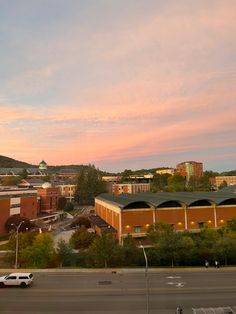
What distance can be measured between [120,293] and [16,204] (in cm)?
5639

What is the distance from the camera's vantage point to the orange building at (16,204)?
7031 cm

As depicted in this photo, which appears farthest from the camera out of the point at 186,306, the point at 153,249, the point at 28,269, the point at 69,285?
the point at 153,249

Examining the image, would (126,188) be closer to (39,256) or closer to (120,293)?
(39,256)

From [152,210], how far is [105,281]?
2751cm

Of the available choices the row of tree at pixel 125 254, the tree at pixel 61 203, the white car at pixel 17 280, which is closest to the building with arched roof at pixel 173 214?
the row of tree at pixel 125 254

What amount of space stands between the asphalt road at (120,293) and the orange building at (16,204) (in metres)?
38.3

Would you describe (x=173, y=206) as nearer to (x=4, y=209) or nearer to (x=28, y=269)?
(x=28, y=269)

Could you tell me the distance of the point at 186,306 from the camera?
2331cm

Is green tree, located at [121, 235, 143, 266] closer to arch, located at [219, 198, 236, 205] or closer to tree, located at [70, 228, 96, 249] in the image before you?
tree, located at [70, 228, 96, 249]

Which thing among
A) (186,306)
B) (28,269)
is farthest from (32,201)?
(186,306)

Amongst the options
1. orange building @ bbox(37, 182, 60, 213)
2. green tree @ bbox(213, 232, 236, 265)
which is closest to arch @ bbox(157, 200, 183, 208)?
green tree @ bbox(213, 232, 236, 265)

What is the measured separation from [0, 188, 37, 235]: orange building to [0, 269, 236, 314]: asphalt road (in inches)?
1507

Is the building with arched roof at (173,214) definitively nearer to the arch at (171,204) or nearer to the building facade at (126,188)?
the arch at (171,204)

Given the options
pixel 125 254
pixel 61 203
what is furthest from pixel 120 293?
pixel 61 203
